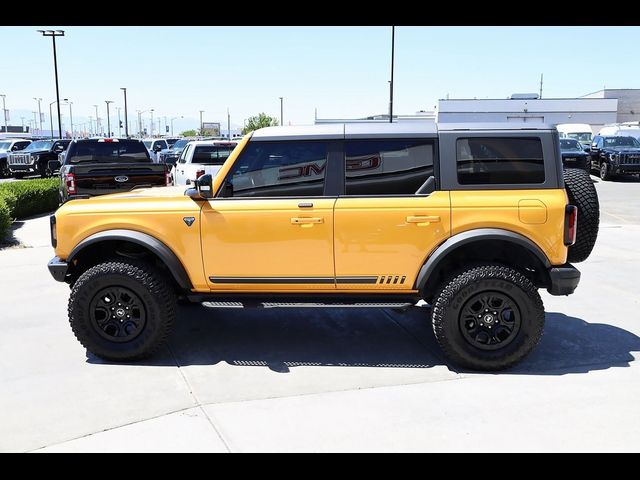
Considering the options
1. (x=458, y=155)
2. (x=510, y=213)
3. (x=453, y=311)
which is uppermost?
(x=458, y=155)

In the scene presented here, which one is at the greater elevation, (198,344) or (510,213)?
(510,213)

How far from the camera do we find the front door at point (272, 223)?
4.67 m

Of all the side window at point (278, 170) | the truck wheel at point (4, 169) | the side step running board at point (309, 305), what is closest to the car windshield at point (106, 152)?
the side window at point (278, 170)

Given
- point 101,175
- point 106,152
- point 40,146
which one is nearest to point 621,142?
point 106,152

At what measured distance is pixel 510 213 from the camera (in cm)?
455

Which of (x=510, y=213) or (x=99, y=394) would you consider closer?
(x=99, y=394)

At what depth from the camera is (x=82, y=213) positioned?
4859mm

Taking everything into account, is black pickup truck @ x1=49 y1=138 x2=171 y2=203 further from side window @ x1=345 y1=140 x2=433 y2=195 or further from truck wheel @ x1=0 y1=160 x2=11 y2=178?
truck wheel @ x1=0 y1=160 x2=11 y2=178

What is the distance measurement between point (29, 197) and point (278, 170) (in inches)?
416

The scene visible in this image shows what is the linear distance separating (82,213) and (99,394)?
4.92 ft

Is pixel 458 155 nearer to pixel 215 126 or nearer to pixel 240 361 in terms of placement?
pixel 240 361
